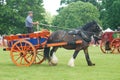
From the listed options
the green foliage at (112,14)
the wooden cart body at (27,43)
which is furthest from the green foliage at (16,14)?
the wooden cart body at (27,43)

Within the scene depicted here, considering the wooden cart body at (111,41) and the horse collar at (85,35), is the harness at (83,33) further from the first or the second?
the wooden cart body at (111,41)

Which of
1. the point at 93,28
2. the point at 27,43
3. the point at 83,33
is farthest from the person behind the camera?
the point at 93,28

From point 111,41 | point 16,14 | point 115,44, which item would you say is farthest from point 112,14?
point 111,41

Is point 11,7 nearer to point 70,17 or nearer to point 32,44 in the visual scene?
point 70,17

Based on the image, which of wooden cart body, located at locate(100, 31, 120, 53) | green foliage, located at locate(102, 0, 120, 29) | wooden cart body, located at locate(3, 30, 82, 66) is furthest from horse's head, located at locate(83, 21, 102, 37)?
green foliage, located at locate(102, 0, 120, 29)

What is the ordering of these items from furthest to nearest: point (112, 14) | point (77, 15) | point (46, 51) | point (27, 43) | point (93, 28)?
point (77, 15) < point (112, 14) < point (93, 28) < point (46, 51) < point (27, 43)

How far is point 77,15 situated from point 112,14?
78.5 ft

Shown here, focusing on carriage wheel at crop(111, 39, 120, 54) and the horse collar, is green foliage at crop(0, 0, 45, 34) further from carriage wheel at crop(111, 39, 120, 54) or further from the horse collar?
the horse collar

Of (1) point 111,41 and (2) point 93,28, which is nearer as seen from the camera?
(2) point 93,28

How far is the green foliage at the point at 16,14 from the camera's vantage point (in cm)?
6012

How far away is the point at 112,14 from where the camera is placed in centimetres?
6519

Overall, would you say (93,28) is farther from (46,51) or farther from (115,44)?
(115,44)

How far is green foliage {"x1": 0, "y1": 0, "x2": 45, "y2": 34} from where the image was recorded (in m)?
60.1

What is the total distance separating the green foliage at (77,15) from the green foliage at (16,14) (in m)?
17.8
